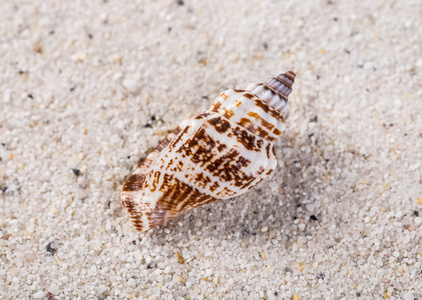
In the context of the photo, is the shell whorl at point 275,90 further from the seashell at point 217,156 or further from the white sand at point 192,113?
the white sand at point 192,113

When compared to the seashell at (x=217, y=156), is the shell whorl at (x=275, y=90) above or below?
above

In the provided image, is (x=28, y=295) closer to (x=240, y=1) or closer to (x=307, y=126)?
(x=307, y=126)

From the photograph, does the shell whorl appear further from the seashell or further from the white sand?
the white sand

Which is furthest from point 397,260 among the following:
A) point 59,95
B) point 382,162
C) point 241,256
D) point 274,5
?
point 59,95

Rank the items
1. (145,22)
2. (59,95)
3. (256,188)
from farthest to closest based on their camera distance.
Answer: (145,22), (59,95), (256,188)

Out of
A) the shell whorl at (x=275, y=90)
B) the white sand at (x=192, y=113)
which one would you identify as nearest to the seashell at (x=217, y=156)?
the shell whorl at (x=275, y=90)
